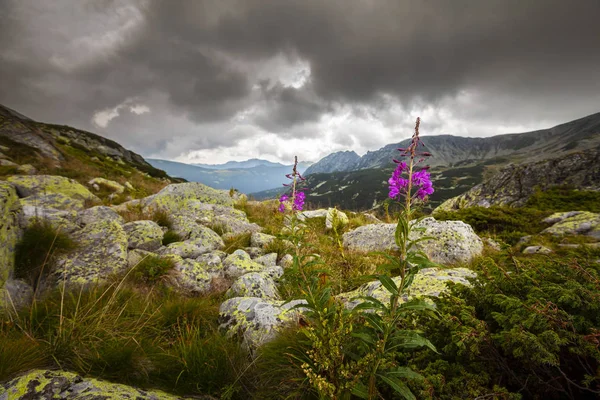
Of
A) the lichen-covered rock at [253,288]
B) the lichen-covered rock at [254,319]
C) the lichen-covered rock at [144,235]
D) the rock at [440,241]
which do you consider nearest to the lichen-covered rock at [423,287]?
the lichen-covered rock at [254,319]

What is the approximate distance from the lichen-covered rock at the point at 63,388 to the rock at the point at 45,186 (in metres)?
6.31

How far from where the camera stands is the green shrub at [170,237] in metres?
6.84

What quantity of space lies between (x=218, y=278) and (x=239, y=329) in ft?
7.32

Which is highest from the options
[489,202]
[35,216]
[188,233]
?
[35,216]

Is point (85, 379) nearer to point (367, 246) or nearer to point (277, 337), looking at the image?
point (277, 337)

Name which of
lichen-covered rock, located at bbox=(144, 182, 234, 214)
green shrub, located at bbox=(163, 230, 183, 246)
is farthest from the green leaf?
lichen-covered rock, located at bbox=(144, 182, 234, 214)

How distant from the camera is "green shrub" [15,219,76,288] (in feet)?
13.4

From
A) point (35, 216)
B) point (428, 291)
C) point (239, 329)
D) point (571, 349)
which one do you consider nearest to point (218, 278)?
point (239, 329)

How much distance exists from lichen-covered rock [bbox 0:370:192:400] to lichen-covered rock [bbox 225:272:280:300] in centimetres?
238

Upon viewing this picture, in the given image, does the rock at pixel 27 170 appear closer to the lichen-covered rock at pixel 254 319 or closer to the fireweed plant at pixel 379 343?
the lichen-covered rock at pixel 254 319

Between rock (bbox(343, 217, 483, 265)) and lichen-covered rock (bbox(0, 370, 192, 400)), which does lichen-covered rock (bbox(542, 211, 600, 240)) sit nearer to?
rock (bbox(343, 217, 483, 265))

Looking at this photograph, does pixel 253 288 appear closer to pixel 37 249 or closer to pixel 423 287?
pixel 423 287

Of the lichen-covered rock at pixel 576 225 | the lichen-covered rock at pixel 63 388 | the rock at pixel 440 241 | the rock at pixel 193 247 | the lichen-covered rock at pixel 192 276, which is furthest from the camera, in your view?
the lichen-covered rock at pixel 576 225

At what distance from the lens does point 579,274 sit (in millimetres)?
2186
